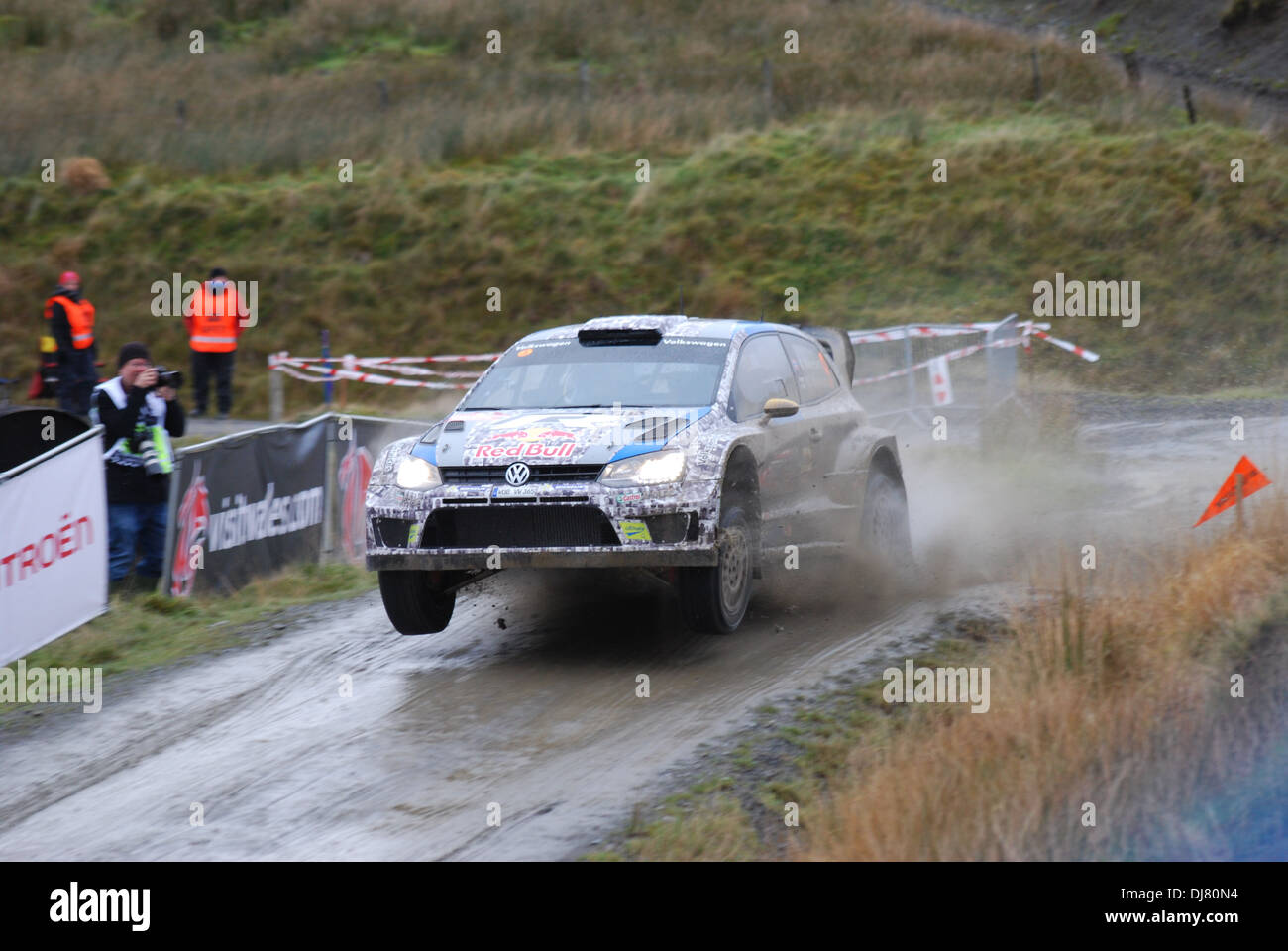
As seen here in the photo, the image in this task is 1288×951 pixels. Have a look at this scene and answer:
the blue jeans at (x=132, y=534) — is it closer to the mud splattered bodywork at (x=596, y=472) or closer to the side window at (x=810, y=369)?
the mud splattered bodywork at (x=596, y=472)

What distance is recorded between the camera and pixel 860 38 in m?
33.8

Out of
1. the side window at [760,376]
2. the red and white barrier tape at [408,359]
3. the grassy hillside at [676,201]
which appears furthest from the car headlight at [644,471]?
the grassy hillside at [676,201]

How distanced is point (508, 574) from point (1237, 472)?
4.90 meters

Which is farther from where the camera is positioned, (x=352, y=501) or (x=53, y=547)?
(x=352, y=501)

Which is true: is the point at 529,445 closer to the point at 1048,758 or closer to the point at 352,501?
the point at 1048,758

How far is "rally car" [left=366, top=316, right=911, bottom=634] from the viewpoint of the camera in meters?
7.52

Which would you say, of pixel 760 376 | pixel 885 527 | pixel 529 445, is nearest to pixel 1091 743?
pixel 529 445

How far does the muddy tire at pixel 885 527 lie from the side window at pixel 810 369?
25.5 inches

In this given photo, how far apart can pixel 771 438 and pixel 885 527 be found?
158cm

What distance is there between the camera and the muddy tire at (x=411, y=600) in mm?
8086

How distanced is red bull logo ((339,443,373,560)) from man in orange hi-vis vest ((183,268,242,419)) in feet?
23.0

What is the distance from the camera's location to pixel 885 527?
31.8 ft

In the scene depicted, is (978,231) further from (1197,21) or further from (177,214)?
(1197,21)

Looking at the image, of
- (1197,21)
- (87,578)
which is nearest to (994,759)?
(87,578)
